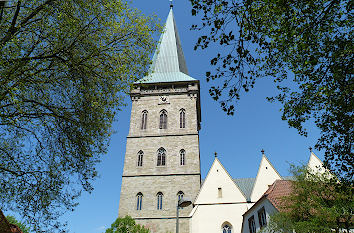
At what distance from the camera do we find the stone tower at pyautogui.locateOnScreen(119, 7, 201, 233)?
27266 mm

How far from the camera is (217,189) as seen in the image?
25.9 metres

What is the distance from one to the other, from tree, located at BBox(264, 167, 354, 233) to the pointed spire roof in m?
25.3

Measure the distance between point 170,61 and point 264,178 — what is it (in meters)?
21.7

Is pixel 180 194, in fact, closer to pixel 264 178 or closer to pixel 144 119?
pixel 264 178

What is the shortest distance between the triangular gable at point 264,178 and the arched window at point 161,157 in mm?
9925

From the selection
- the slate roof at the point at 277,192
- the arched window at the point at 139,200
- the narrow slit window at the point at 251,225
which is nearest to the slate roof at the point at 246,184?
the narrow slit window at the point at 251,225

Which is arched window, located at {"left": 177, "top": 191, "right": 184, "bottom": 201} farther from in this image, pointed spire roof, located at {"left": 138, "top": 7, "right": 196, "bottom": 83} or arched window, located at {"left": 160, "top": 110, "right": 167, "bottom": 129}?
pointed spire roof, located at {"left": 138, "top": 7, "right": 196, "bottom": 83}

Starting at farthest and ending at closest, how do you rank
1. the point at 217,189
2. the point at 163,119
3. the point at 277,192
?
the point at 163,119 → the point at 217,189 → the point at 277,192

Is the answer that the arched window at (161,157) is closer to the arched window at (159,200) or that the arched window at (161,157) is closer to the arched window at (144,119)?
the arched window at (159,200)

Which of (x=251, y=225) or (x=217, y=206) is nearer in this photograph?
(x=251, y=225)

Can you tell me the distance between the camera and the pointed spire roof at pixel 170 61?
1478 inches

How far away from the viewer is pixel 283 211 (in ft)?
43.4

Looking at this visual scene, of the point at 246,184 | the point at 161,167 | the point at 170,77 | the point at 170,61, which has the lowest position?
the point at 246,184

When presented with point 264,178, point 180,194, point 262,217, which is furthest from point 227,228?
point 262,217
